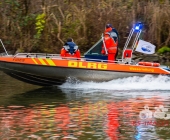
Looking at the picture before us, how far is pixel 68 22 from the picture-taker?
93.9ft

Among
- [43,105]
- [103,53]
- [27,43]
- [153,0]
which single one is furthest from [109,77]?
[153,0]

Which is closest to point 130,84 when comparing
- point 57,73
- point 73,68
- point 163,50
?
point 73,68

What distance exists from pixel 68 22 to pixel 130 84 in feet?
39.8

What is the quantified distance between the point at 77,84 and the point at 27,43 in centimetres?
1103

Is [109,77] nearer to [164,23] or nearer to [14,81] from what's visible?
→ [14,81]

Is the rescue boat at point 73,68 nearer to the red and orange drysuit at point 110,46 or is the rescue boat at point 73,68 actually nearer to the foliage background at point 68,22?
the red and orange drysuit at point 110,46

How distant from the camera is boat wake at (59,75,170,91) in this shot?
16969mm

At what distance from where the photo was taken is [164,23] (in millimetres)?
28625

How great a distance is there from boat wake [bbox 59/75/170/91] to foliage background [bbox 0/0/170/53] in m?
10.5

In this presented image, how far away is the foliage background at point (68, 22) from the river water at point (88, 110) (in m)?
9.23

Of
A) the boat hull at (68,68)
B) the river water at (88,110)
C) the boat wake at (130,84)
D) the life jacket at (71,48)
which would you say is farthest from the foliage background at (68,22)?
the boat hull at (68,68)

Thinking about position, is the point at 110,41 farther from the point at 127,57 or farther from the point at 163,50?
the point at 163,50

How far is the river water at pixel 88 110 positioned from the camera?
10016 millimetres

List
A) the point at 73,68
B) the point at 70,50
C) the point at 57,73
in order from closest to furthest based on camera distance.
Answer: the point at 73,68 < the point at 57,73 < the point at 70,50
